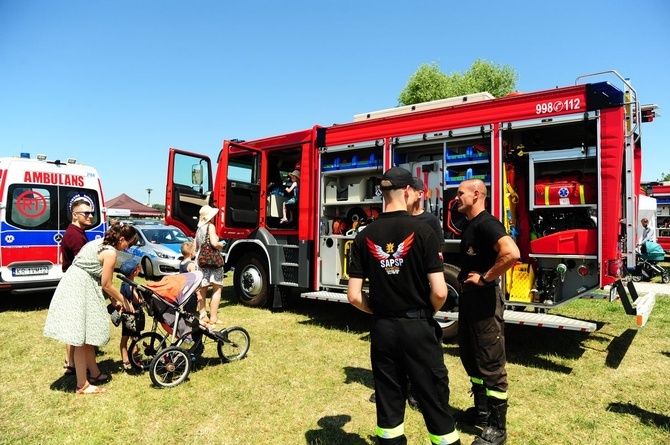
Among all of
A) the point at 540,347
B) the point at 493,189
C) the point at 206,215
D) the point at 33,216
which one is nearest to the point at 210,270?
the point at 206,215

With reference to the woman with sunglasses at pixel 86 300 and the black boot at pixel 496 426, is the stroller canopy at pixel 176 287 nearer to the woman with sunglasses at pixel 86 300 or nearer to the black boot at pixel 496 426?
the woman with sunglasses at pixel 86 300

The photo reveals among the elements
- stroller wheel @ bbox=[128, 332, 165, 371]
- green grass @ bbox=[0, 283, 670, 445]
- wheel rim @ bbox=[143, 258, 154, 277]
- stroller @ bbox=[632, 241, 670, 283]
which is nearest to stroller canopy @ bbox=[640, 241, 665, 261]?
stroller @ bbox=[632, 241, 670, 283]

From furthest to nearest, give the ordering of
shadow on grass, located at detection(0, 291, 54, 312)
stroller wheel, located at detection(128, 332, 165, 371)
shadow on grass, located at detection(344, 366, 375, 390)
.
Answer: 1. shadow on grass, located at detection(0, 291, 54, 312)
2. stroller wheel, located at detection(128, 332, 165, 371)
3. shadow on grass, located at detection(344, 366, 375, 390)

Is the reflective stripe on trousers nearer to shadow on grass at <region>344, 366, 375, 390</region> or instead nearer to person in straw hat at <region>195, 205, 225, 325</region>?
shadow on grass at <region>344, 366, 375, 390</region>

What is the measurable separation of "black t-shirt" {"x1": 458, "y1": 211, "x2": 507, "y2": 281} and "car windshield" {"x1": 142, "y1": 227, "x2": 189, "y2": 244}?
11701 mm

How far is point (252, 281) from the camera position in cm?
816

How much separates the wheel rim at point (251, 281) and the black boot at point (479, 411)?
512 cm

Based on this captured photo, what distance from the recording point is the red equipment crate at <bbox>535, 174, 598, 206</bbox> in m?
4.86

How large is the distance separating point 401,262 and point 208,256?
4.78 meters

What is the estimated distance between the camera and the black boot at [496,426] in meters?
3.20

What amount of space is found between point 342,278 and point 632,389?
3873 mm

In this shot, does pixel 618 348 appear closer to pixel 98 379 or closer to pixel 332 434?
pixel 332 434

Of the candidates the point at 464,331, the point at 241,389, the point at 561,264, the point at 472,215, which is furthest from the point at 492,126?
the point at 241,389

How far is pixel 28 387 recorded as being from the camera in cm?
439
